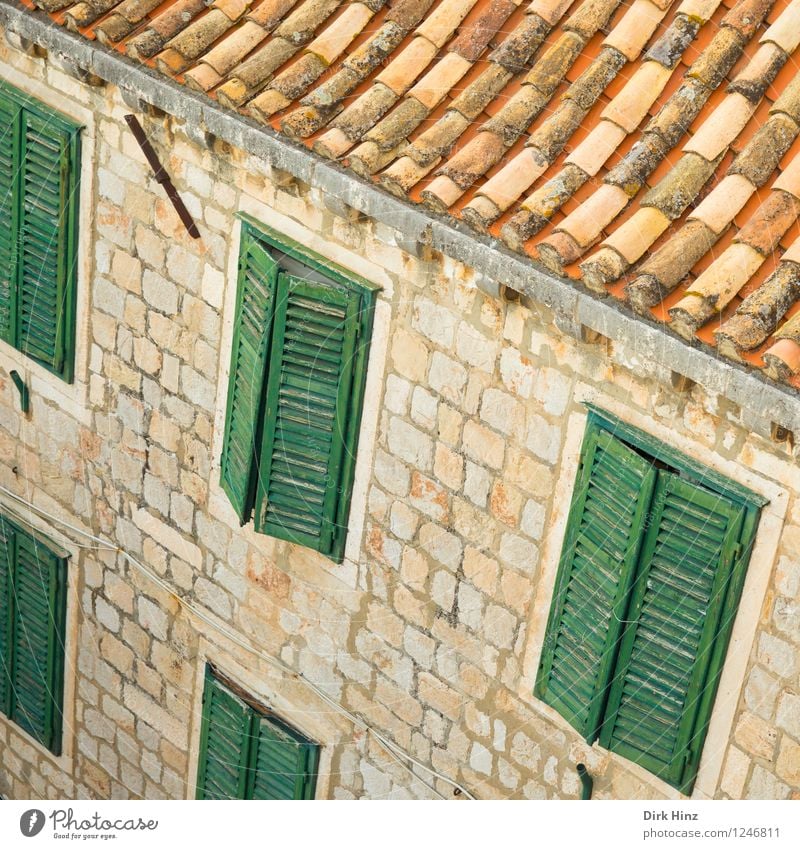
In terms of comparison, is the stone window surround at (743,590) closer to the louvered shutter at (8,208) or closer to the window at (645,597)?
the window at (645,597)

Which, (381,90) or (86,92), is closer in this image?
(381,90)

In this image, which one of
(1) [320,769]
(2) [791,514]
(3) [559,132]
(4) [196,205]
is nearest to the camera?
(2) [791,514]

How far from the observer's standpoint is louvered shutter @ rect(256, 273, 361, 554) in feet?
24.6

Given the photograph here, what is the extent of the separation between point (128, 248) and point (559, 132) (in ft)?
9.41

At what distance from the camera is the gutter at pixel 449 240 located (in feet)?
18.9

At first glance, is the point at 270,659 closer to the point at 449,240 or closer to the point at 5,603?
the point at 5,603

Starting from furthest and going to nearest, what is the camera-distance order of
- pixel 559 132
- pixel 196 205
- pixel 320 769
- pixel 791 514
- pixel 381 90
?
1. pixel 320 769
2. pixel 196 205
3. pixel 381 90
4. pixel 559 132
5. pixel 791 514

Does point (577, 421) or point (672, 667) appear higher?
point (577, 421)

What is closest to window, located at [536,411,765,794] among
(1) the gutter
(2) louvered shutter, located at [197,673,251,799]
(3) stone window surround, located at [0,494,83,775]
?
(1) the gutter

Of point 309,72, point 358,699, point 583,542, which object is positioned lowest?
point 358,699

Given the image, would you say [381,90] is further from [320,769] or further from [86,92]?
[320,769]

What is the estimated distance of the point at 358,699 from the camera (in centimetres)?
827

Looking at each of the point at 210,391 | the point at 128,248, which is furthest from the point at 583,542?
the point at 128,248

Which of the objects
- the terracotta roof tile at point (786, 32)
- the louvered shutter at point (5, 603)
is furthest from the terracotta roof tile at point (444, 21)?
the louvered shutter at point (5, 603)
